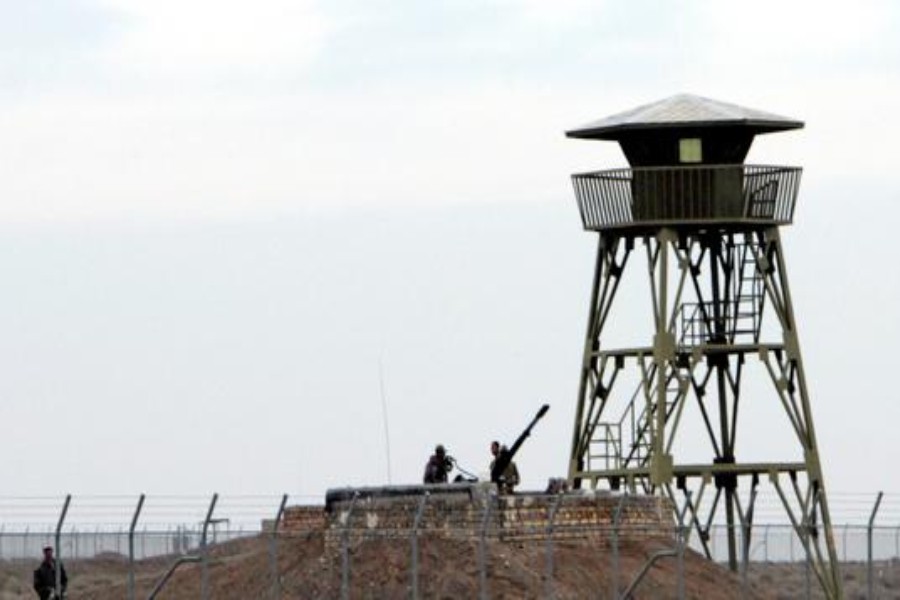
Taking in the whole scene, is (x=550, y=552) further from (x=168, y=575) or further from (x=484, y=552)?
(x=168, y=575)

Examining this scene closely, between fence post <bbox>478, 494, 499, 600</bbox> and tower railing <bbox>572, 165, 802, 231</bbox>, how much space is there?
49.2ft

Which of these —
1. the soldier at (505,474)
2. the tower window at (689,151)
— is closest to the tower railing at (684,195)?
the tower window at (689,151)

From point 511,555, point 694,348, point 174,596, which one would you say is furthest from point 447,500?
point 694,348

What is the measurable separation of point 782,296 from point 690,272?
2.24 metres

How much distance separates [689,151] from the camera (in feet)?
243

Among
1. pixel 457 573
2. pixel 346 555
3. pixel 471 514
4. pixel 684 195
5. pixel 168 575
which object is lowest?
pixel 457 573

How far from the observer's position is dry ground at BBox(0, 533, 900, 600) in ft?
192

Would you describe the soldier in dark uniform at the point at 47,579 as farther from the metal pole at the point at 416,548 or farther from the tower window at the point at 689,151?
the tower window at the point at 689,151

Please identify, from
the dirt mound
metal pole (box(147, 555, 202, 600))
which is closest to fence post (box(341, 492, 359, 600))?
the dirt mound

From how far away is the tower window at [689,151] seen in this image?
7394 cm

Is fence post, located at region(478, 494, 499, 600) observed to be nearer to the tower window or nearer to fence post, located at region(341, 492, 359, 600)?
fence post, located at region(341, 492, 359, 600)

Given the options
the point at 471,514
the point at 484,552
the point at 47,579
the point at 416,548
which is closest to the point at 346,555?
the point at 416,548

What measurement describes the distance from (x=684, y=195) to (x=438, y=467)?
40.8ft

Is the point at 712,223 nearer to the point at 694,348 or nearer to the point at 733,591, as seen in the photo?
the point at 694,348
